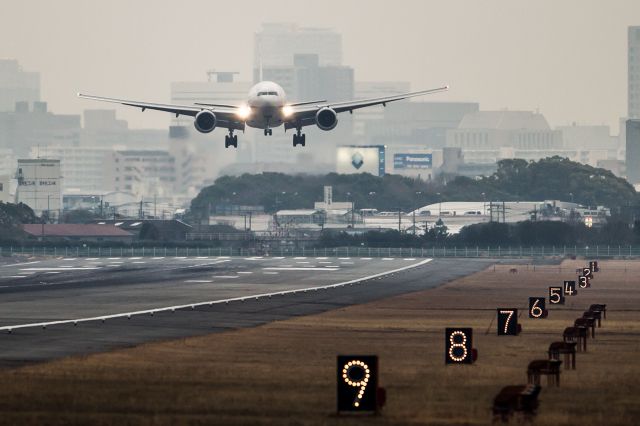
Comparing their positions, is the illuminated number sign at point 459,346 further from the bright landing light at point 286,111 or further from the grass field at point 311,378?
the bright landing light at point 286,111

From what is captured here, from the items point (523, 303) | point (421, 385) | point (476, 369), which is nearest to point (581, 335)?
point (476, 369)

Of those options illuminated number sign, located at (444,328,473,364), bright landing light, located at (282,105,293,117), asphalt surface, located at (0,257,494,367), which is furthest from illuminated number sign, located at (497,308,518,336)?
bright landing light, located at (282,105,293,117)

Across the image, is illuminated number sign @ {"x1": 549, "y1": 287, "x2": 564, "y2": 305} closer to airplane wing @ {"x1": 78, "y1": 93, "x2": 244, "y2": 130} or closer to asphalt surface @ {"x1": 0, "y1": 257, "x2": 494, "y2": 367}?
asphalt surface @ {"x1": 0, "y1": 257, "x2": 494, "y2": 367}

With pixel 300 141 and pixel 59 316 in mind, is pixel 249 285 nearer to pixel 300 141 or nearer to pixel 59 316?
pixel 300 141

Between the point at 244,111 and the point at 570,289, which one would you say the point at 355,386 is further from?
the point at 244,111

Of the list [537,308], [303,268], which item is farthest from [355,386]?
[303,268]

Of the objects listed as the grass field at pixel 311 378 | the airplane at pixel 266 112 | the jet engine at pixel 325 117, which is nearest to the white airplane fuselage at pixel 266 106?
the airplane at pixel 266 112

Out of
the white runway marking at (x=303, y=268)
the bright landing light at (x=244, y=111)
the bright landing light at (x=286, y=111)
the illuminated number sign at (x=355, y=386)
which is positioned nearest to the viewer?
the illuminated number sign at (x=355, y=386)
